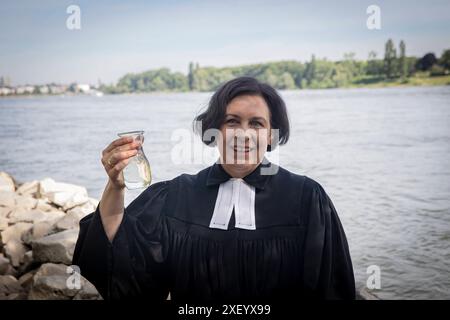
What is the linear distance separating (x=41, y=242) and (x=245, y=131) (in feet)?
10.2

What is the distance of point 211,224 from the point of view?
6.59ft

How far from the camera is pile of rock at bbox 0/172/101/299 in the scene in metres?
3.66

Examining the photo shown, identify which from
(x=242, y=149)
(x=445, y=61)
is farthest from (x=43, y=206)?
(x=445, y=61)

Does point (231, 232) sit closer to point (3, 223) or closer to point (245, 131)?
point (245, 131)

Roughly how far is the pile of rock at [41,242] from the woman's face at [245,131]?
77.6 inches

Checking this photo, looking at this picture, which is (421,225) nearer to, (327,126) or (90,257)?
(90,257)

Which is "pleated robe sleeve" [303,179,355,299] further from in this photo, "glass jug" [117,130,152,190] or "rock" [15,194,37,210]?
"rock" [15,194,37,210]

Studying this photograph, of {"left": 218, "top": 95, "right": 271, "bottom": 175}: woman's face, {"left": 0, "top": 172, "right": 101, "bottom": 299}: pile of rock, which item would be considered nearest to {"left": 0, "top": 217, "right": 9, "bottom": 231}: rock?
{"left": 0, "top": 172, "right": 101, "bottom": 299}: pile of rock

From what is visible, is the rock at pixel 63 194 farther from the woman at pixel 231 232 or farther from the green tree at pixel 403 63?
the green tree at pixel 403 63


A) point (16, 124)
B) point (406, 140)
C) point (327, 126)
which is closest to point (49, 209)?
point (16, 124)

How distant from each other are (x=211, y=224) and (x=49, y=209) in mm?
4730

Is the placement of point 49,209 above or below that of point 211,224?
below

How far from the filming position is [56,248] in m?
4.30
